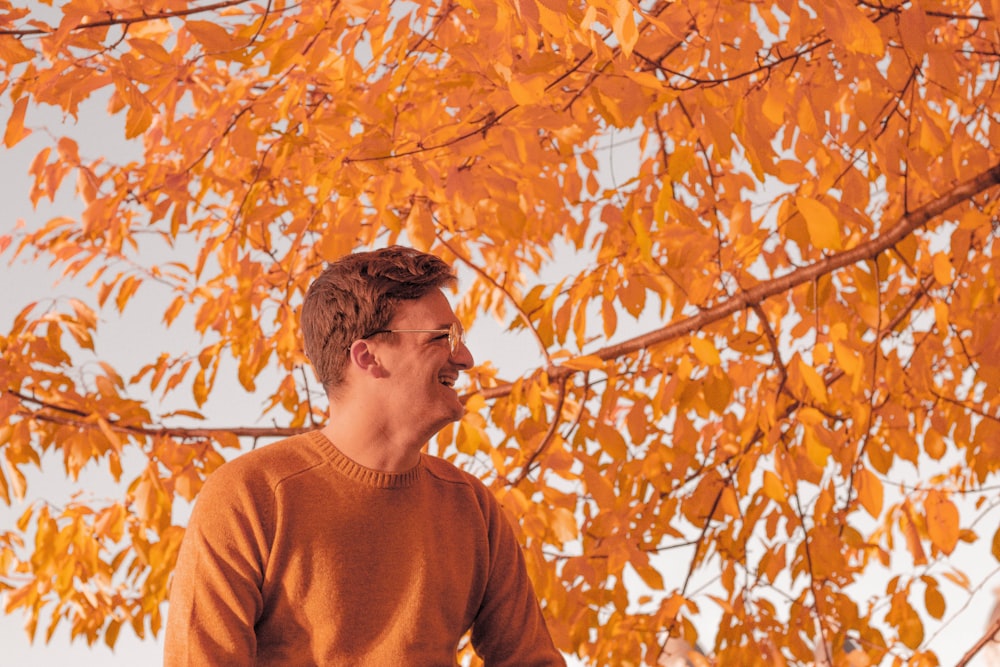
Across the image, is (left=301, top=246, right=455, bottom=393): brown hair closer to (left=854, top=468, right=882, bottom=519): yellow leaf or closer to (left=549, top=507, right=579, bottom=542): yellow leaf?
(left=549, top=507, right=579, bottom=542): yellow leaf

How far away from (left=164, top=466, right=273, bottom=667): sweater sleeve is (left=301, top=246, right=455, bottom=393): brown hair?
19 centimetres

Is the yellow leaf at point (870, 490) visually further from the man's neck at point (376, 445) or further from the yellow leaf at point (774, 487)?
the man's neck at point (376, 445)

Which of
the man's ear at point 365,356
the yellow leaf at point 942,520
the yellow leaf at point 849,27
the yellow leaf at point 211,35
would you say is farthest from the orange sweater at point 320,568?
the yellow leaf at point 942,520

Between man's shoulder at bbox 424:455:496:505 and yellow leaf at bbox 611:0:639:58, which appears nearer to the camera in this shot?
yellow leaf at bbox 611:0:639:58

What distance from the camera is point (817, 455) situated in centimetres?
187

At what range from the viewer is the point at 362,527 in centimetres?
128

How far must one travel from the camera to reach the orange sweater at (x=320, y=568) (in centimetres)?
117

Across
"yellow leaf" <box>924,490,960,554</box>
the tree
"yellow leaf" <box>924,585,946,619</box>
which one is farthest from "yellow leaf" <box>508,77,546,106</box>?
"yellow leaf" <box>924,585,946,619</box>

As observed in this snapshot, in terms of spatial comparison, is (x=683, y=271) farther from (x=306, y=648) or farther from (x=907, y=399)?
(x=306, y=648)

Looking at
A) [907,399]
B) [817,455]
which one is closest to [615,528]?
[817,455]

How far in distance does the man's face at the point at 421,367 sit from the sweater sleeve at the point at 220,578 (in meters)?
0.20

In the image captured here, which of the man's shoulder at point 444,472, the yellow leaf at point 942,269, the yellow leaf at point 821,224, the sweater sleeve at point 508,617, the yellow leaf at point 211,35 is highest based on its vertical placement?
the yellow leaf at point 211,35

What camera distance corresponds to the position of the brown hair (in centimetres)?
131

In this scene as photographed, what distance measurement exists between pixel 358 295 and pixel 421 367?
0.39ft
